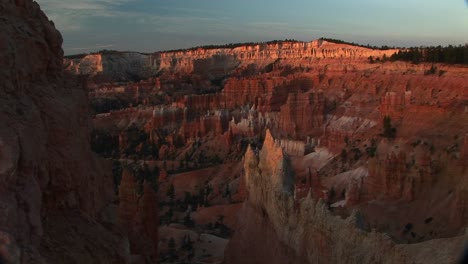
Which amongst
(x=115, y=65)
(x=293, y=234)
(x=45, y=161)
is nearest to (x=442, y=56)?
(x=293, y=234)

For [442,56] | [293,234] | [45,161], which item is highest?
[442,56]

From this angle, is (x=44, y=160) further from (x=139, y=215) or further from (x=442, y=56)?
(x=442, y=56)

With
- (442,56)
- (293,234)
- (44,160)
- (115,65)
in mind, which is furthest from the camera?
(115,65)

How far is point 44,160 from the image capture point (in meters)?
5.25

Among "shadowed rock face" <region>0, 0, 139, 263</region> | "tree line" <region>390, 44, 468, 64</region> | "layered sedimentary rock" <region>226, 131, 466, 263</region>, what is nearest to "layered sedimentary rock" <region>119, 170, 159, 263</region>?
"layered sedimentary rock" <region>226, 131, 466, 263</region>

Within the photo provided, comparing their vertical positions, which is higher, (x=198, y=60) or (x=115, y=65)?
(x=198, y=60)

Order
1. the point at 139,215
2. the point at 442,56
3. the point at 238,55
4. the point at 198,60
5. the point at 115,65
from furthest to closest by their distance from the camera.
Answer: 1. the point at 115,65
2. the point at 238,55
3. the point at 198,60
4. the point at 442,56
5. the point at 139,215

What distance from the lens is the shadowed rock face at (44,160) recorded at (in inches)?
157

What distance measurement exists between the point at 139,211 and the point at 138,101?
5339cm

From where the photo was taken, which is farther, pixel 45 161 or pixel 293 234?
pixel 293 234

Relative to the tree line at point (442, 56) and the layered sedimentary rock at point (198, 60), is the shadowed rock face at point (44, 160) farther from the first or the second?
the layered sedimentary rock at point (198, 60)

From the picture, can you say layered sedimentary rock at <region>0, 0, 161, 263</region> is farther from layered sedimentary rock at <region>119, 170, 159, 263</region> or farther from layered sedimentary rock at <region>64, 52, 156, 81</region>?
layered sedimentary rock at <region>64, 52, 156, 81</region>

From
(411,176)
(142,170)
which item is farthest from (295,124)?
(411,176)

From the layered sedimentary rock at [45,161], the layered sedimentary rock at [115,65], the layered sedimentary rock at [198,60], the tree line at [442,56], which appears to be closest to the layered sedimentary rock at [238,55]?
the layered sedimentary rock at [198,60]
